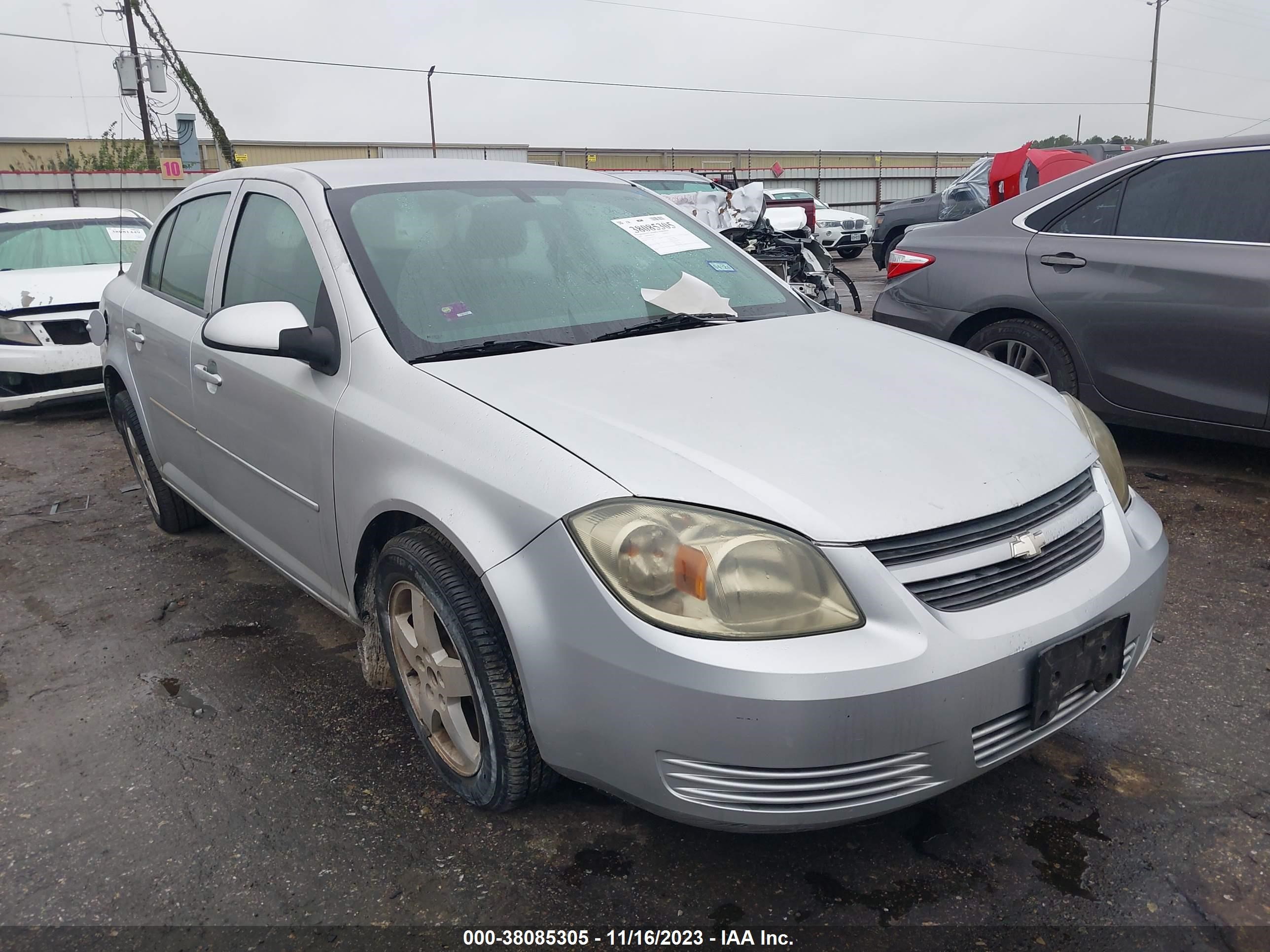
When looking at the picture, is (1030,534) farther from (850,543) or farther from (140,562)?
(140,562)

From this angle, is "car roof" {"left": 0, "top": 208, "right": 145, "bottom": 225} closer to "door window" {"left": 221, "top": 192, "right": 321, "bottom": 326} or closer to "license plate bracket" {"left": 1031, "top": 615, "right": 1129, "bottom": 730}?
"door window" {"left": 221, "top": 192, "right": 321, "bottom": 326}

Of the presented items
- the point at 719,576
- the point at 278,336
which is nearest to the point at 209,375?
the point at 278,336

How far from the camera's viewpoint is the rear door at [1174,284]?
3871 mm

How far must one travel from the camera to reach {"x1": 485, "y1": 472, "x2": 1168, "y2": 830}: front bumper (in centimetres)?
163

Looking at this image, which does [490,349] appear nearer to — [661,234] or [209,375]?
[661,234]

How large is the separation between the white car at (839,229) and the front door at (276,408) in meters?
17.0

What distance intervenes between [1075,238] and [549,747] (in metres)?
3.78

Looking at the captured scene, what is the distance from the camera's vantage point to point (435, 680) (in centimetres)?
225

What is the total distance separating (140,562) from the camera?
4.03 meters

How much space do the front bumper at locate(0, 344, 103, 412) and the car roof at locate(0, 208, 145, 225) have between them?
1.66 meters

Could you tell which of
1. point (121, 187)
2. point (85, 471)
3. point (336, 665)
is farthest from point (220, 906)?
point (85, 471)

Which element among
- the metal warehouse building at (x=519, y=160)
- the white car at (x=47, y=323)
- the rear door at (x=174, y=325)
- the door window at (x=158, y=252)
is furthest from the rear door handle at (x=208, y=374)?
the metal warehouse building at (x=519, y=160)

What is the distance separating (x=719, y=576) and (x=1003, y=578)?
1.91 feet

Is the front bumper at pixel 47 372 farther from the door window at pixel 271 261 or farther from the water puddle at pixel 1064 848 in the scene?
the water puddle at pixel 1064 848
